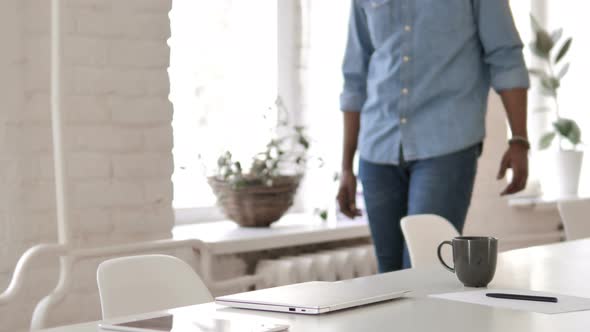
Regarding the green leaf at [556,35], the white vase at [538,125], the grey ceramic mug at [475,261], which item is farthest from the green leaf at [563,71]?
the grey ceramic mug at [475,261]

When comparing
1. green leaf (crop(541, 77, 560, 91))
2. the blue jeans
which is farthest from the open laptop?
green leaf (crop(541, 77, 560, 91))

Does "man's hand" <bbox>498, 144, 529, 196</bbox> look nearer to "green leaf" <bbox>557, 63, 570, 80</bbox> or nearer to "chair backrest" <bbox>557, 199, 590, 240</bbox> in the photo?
"chair backrest" <bbox>557, 199, 590, 240</bbox>

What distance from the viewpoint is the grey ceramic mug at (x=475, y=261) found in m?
1.59

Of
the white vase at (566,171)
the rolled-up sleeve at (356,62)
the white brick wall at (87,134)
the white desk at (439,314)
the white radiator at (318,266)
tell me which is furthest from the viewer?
the white vase at (566,171)

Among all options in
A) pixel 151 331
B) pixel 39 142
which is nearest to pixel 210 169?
pixel 39 142

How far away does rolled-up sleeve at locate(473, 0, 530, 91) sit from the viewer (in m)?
2.60

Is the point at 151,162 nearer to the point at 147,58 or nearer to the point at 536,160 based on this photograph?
the point at 147,58

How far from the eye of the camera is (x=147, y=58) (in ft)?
8.92

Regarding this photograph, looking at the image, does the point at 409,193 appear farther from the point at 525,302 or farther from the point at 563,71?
the point at 563,71

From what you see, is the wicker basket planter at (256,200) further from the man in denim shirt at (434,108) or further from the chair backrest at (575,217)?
the chair backrest at (575,217)

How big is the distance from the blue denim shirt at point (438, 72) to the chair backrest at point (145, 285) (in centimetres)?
99

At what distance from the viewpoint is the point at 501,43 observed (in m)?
2.60

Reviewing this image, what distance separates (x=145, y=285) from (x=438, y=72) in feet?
3.96

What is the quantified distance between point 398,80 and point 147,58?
2.42 ft
